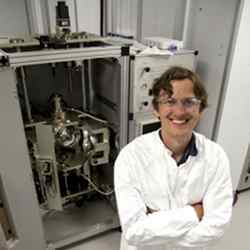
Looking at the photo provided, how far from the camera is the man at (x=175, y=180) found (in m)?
0.98

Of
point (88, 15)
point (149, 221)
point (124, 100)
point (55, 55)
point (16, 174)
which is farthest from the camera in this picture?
point (88, 15)

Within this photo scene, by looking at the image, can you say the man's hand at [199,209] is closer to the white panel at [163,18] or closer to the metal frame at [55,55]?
the metal frame at [55,55]

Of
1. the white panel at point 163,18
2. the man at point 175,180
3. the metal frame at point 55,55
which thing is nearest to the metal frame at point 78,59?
the metal frame at point 55,55

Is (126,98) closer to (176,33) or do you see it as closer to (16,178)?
(16,178)

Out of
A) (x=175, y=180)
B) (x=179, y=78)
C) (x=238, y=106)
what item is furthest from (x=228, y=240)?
(x=179, y=78)

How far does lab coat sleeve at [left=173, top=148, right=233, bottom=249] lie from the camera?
38.6 inches

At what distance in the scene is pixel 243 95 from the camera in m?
1.83

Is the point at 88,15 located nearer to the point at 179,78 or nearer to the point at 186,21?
the point at 186,21

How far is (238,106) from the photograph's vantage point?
1866 millimetres

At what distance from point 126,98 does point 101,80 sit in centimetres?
47

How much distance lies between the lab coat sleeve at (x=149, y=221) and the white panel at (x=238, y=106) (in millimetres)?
1083

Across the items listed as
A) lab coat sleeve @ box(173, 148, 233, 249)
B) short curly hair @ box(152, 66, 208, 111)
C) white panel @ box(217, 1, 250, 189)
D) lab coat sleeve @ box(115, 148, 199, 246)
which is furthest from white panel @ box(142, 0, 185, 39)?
lab coat sleeve @ box(115, 148, 199, 246)

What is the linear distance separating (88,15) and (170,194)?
1728 millimetres

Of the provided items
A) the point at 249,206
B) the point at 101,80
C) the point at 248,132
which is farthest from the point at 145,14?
the point at 249,206
